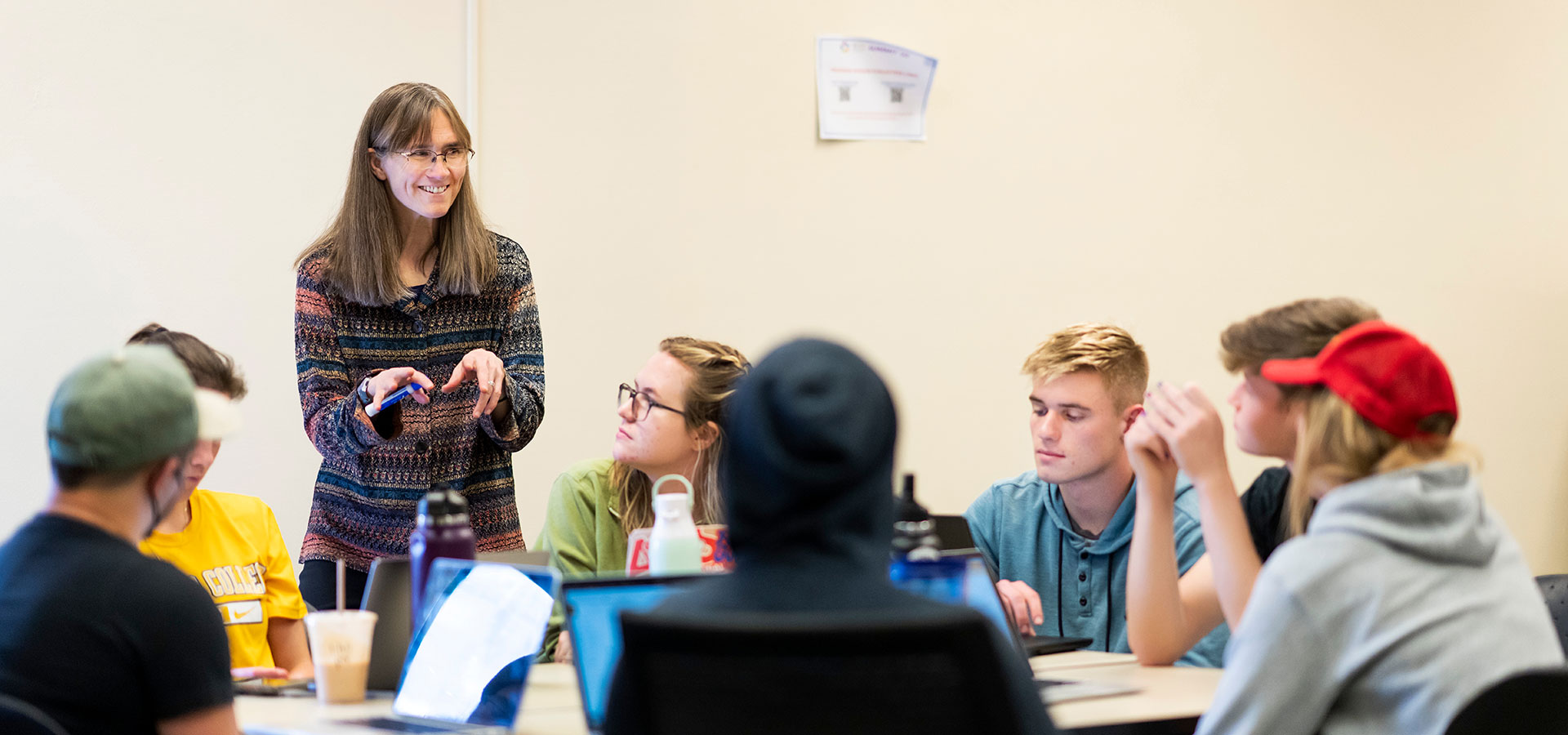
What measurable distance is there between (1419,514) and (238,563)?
1.88 meters

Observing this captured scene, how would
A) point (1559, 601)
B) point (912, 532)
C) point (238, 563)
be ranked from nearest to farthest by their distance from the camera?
point (912, 532) → point (1559, 601) → point (238, 563)

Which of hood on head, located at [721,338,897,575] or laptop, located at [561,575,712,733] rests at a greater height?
hood on head, located at [721,338,897,575]

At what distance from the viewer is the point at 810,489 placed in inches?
39.1

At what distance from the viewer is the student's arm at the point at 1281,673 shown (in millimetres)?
1366

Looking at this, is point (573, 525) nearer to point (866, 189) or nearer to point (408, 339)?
point (408, 339)

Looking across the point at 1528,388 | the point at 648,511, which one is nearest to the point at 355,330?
the point at 648,511

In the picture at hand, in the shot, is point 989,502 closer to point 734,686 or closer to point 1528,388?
point 734,686

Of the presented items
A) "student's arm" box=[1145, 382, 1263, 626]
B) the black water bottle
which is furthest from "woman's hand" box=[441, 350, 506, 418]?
"student's arm" box=[1145, 382, 1263, 626]

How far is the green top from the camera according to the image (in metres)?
2.35

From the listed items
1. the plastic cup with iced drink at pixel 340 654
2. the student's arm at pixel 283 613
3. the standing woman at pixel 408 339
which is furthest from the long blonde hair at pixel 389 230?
the plastic cup with iced drink at pixel 340 654

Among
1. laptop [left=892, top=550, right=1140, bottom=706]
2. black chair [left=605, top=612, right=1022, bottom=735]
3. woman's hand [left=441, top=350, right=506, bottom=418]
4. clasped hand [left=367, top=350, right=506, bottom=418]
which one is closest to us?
Result: black chair [left=605, top=612, right=1022, bottom=735]

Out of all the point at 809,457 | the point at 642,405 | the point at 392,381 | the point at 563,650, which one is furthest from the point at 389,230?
the point at 809,457

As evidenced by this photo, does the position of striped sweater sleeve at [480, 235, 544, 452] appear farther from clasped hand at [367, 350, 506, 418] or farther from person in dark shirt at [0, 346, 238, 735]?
person in dark shirt at [0, 346, 238, 735]

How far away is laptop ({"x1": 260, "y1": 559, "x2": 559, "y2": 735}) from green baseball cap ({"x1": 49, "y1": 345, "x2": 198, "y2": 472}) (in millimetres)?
358
